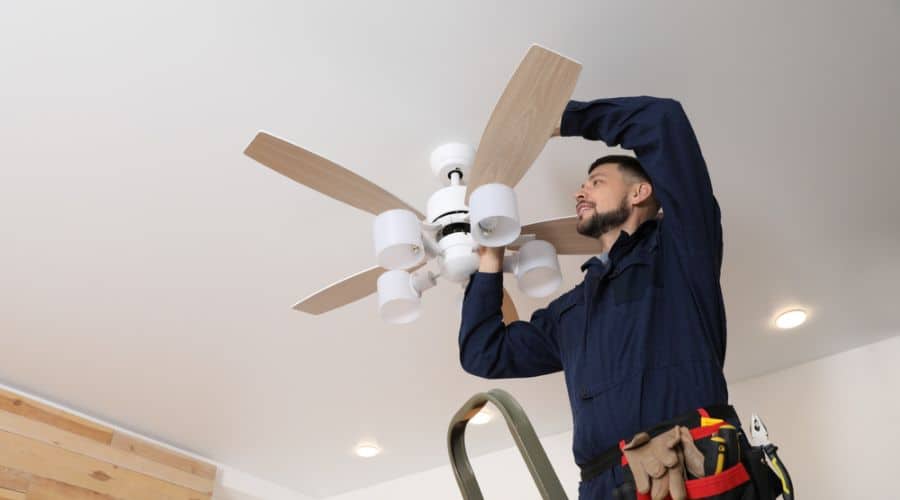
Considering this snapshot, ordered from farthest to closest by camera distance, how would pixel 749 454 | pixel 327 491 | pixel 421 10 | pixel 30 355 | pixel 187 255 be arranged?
pixel 327 491
pixel 30 355
pixel 187 255
pixel 421 10
pixel 749 454

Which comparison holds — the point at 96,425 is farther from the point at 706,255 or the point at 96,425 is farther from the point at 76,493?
the point at 706,255

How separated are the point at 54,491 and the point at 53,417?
1.05 feet

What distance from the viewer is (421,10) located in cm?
181

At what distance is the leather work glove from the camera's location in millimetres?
1183

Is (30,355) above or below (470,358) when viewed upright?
above

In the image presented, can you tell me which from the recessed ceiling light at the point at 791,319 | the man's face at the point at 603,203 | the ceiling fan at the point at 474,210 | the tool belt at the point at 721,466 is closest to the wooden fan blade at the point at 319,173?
the ceiling fan at the point at 474,210

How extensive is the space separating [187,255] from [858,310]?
2.46 meters

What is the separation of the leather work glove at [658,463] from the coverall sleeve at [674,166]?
1.44ft

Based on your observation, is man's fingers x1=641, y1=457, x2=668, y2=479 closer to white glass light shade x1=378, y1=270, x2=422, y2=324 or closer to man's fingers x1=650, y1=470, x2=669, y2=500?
man's fingers x1=650, y1=470, x2=669, y2=500

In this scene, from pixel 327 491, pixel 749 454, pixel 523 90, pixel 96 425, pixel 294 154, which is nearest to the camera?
pixel 749 454

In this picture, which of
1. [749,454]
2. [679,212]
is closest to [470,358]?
[679,212]

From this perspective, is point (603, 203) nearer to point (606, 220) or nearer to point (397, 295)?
point (606, 220)

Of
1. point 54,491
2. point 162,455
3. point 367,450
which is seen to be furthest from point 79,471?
point 367,450

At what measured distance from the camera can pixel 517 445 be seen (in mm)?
588
